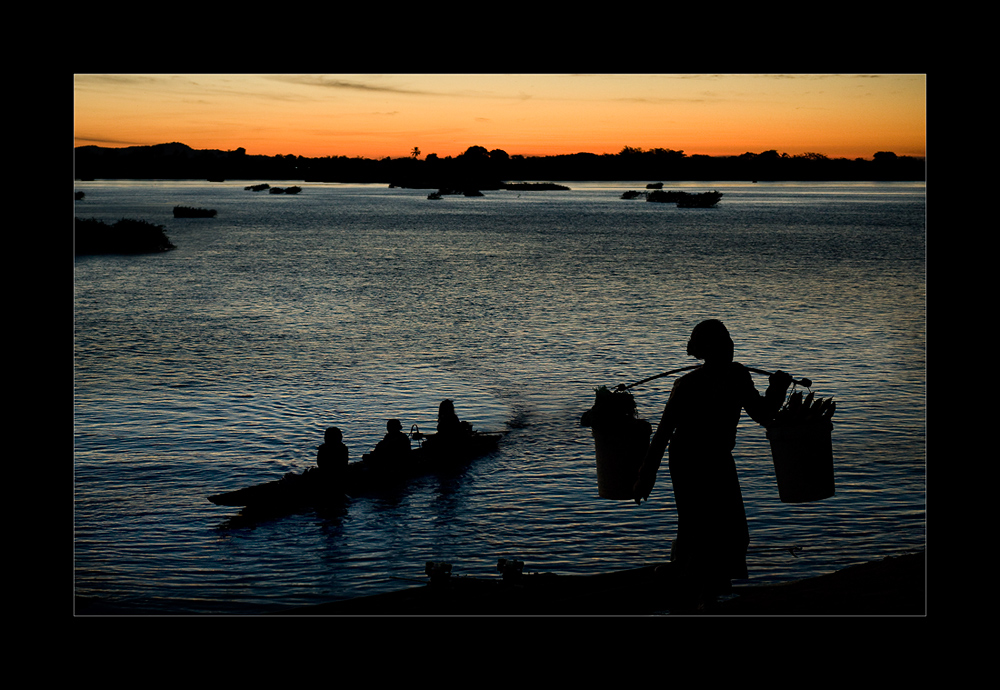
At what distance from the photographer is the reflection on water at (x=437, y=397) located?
37.2ft

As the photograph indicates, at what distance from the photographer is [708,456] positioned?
527 cm

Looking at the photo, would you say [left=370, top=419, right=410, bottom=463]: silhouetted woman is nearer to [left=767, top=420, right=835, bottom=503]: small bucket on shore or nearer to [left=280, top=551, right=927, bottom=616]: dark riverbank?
[left=280, top=551, right=927, bottom=616]: dark riverbank

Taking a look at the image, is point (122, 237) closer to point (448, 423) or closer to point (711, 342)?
point (448, 423)

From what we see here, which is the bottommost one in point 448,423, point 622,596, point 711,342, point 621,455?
point 622,596

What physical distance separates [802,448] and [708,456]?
663mm

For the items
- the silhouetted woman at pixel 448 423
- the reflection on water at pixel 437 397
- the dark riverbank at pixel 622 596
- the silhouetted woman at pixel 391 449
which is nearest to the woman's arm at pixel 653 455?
the dark riverbank at pixel 622 596

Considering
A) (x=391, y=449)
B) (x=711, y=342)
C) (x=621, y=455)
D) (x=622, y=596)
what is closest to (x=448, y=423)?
(x=391, y=449)

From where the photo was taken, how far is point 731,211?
155m

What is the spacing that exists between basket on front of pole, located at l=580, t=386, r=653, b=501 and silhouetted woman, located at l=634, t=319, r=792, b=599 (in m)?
0.39

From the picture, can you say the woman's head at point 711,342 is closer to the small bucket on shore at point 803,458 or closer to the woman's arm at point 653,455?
the woman's arm at point 653,455
